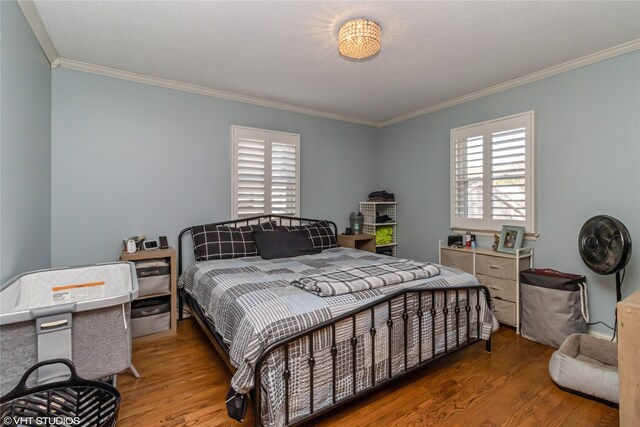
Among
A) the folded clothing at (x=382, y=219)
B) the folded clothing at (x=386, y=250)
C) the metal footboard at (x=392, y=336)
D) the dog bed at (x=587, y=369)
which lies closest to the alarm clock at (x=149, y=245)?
the metal footboard at (x=392, y=336)

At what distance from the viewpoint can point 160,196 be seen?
3223mm

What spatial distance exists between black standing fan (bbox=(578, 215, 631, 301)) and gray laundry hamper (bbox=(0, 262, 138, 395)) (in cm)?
319

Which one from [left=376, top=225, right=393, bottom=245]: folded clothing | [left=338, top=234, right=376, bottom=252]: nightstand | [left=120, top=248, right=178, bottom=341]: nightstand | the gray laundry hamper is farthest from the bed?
[left=376, top=225, right=393, bottom=245]: folded clothing

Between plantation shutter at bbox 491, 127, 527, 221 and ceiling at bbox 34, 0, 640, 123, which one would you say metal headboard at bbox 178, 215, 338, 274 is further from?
plantation shutter at bbox 491, 127, 527, 221

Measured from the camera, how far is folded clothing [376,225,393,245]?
4.47 metres

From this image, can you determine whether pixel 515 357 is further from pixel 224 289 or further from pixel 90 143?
pixel 90 143

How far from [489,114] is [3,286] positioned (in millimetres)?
4224

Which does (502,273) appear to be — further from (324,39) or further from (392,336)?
(324,39)

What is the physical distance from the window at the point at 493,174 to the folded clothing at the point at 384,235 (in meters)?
0.98

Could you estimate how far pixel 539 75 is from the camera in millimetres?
3008

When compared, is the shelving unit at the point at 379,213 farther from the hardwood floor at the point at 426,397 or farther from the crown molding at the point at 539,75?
the hardwood floor at the point at 426,397

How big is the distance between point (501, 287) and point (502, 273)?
0.14 m

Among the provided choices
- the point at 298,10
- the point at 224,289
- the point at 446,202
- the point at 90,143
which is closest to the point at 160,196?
the point at 90,143

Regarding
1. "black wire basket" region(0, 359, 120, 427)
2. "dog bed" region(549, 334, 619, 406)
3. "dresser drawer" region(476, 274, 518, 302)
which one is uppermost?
"dresser drawer" region(476, 274, 518, 302)
